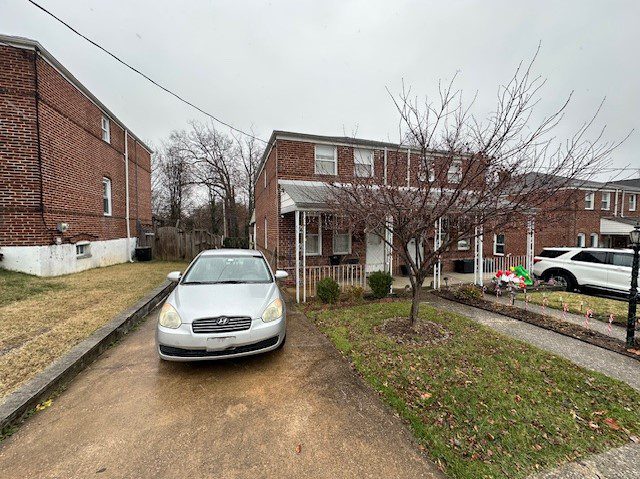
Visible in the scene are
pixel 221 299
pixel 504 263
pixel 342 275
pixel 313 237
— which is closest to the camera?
pixel 221 299

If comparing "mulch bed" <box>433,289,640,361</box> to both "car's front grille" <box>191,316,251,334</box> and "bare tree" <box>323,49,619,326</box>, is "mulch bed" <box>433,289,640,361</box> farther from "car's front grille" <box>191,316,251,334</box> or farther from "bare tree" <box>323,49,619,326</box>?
"car's front grille" <box>191,316,251,334</box>

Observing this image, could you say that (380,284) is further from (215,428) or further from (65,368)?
(65,368)

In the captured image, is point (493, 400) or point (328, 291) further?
point (328, 291)

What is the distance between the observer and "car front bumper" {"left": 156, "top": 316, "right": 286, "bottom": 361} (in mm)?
3180

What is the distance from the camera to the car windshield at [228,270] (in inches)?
173

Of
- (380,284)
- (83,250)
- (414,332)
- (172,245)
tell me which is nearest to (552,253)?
(380,284)

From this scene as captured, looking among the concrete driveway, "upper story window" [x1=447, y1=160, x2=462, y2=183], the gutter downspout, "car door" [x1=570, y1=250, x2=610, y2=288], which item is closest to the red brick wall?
the gutter downspout

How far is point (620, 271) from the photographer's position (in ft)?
25.2

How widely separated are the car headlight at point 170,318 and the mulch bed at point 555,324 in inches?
252

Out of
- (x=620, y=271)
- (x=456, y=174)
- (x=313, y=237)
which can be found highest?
(x=456, y=174)

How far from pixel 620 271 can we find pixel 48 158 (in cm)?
1739

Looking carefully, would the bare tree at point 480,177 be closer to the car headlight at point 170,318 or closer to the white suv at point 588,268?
the car headlight at point 170,318

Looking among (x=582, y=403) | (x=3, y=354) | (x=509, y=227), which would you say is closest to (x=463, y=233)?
(x=509, y=227)

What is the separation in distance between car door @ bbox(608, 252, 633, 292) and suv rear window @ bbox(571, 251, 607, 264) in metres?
0.19
